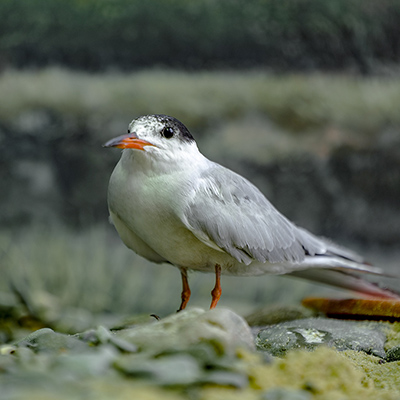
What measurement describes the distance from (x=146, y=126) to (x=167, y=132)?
0.08 metres

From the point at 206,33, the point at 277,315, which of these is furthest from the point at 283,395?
the point at 206,33

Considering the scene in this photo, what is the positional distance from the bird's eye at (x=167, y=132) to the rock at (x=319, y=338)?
2.63 feet

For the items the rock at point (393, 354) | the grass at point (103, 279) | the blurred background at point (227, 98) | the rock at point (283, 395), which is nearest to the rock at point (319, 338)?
the rock at point (393, 354)

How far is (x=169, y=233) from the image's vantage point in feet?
5.72

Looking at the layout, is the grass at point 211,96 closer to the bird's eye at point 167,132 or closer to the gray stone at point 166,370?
the bird's eye at point 167,132

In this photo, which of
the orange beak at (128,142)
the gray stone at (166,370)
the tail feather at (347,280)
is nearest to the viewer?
the gray stone at (166,370)

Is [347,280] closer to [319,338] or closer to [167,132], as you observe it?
[319,338]

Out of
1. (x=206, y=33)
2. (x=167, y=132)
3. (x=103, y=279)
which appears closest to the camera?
(x=167, y=132)

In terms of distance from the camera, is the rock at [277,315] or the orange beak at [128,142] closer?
the orange beak at [128,142]

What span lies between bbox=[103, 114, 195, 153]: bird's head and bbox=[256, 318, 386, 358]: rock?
2.51 feet

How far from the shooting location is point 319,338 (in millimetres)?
1869

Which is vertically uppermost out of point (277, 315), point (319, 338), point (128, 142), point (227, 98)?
point (227, 98)

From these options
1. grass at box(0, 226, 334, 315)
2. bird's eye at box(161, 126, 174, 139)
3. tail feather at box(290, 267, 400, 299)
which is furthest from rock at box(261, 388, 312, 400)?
grass at box(0, 226, 334, 315)

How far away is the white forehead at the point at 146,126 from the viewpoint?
5.56 feet
